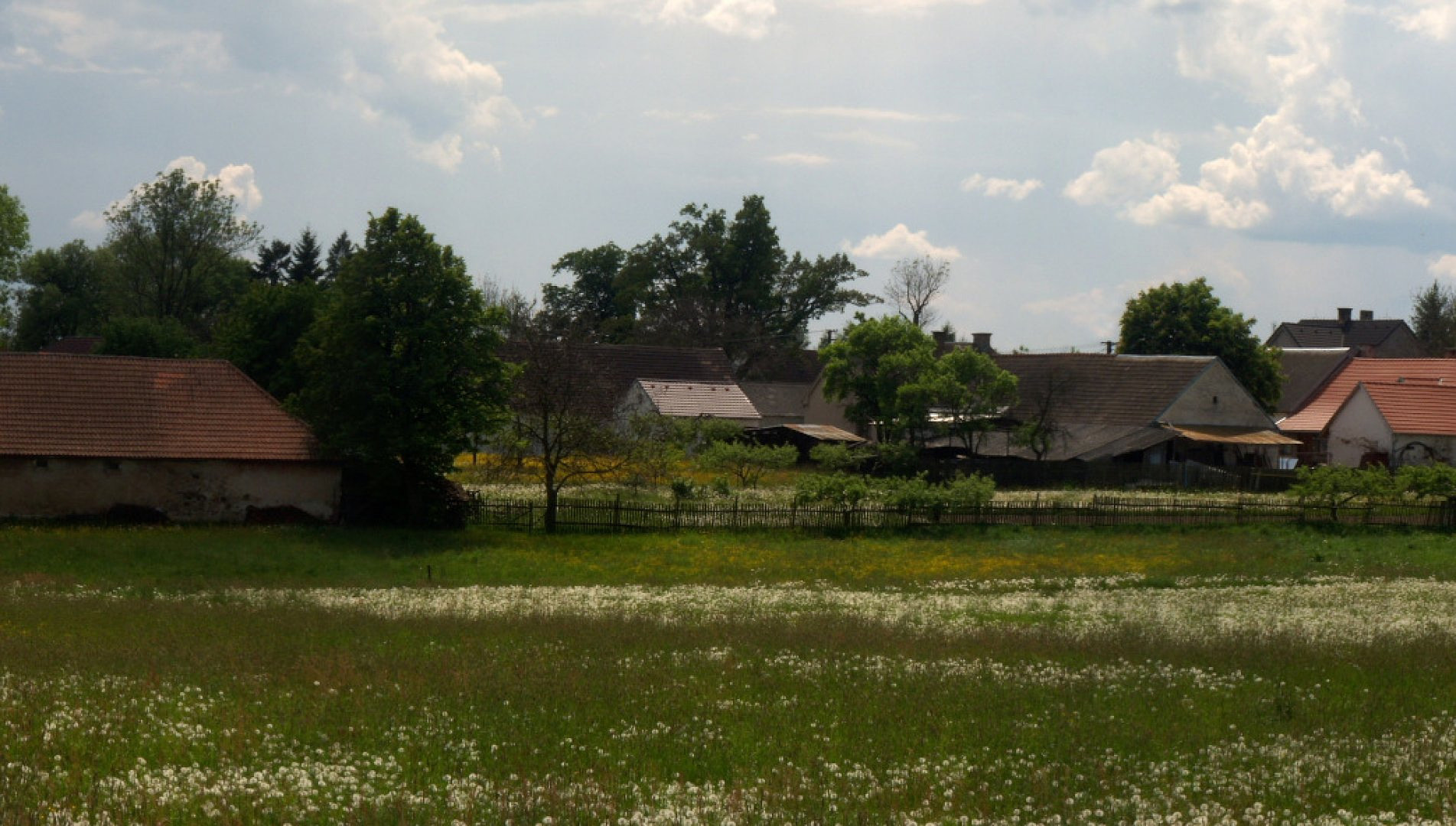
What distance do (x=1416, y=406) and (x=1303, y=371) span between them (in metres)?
23.6

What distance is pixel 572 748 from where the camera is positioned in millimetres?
12344

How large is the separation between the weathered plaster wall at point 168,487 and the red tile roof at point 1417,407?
149ft

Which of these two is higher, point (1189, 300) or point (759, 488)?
point (1189, 300)

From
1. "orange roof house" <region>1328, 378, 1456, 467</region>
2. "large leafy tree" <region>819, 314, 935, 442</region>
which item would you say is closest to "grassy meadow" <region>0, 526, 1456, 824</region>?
"orange roof house" <region>1328, 378, 1456, 467</region>

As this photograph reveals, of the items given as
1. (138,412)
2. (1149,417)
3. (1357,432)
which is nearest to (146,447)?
(138,412)

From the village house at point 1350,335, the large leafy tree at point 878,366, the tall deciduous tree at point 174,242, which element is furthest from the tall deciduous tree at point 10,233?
the village house at point 1350,335

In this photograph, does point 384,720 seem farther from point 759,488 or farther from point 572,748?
point 759,488

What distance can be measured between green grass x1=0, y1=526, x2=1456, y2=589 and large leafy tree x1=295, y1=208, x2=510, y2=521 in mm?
2427

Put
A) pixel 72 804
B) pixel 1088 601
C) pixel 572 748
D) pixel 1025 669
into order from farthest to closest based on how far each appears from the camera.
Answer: pixel 1088 601, pixel 1025 669, pixel 572 748, pixel 72 804

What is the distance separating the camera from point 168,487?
1497 inches

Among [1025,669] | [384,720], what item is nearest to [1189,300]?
[1025,669]

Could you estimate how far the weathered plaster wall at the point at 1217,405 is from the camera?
66.6 metres

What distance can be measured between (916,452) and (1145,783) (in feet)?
162

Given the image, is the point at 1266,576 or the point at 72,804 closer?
the point at 72,804
